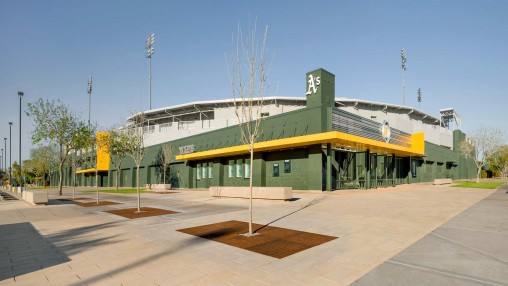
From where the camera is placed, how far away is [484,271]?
17.5 ft

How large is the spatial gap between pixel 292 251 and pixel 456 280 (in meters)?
3.23

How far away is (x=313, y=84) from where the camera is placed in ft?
84.3

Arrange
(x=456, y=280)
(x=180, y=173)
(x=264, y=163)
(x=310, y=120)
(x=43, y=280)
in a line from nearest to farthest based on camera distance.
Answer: (x=456, y=280), (x=43, y=280), (x=310, y=120), (x=264, y=163), (x=180, y=173)

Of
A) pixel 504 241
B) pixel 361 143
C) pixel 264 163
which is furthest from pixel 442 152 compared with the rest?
pixel 504 241

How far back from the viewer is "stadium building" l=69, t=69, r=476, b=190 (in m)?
25.1

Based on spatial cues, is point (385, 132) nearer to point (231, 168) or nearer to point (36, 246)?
point (231, 168)

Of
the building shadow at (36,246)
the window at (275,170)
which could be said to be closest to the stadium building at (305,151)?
the window at (275,170)

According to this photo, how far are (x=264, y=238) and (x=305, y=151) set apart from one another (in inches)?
738

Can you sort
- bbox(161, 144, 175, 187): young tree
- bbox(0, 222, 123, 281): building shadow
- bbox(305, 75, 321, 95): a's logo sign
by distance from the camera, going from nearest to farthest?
bbox(0, 222, 123, 281): building shadow → bbox(305, 75, 321, 95): a's logo sign → bbox(161, 144, 175, 187): young tree

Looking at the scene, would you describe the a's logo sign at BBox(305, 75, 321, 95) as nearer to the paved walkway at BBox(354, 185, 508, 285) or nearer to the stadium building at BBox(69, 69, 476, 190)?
the stadium building at BBox(69, 69, 476, 190)

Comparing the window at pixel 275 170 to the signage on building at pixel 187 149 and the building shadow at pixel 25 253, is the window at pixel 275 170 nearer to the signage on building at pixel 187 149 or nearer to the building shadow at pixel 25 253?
the signage on building at pixel 187 149

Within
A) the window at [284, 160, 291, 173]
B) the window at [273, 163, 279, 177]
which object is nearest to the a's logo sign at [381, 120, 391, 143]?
the window at [284, 160, 291, 173]

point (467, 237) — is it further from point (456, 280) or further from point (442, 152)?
point (442, 152)

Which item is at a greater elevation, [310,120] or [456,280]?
[310,120]
